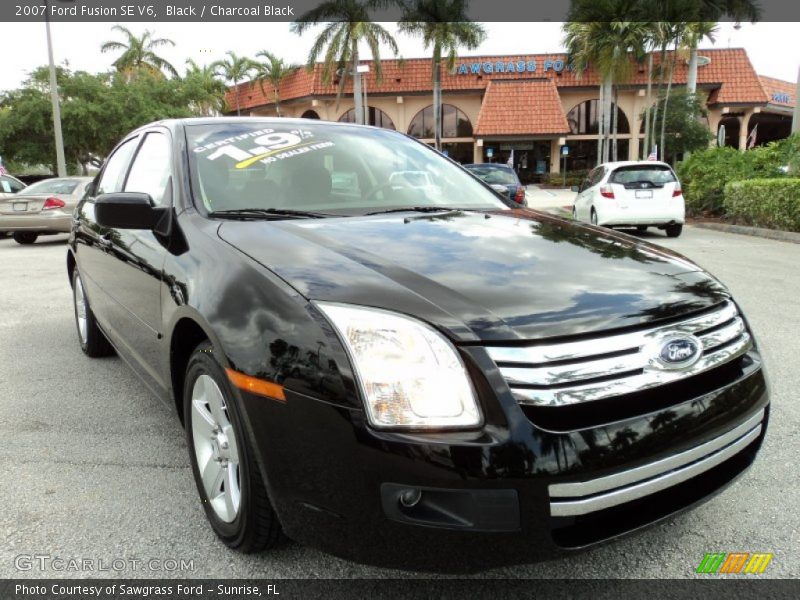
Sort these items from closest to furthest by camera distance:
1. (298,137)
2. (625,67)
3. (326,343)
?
(326,343) < (298,137) < (625,67)

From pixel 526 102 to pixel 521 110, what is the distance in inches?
23.1

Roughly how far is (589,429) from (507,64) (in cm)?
4056

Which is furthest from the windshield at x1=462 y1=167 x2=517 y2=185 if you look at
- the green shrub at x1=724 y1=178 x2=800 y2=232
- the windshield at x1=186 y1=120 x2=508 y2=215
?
the windshield at x1=186 y1=120 x2=508 y2=215

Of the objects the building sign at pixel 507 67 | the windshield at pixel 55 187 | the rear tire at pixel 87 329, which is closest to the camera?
the rear tire at pixel 87 329

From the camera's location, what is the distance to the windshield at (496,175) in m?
14.7

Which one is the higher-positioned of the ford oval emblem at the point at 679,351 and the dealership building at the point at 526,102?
the dealership building at the point at 526,102

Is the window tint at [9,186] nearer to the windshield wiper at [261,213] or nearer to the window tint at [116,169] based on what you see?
the window tint at [116,169]

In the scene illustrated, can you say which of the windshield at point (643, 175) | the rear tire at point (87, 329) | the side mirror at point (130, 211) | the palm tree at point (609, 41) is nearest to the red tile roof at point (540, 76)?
the palm tree at point (609, 41)

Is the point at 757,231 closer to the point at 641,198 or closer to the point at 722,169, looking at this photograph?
the point at 641,198

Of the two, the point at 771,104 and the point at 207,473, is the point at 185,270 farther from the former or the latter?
the point at 771,104

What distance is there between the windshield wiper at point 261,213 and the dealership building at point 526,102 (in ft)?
114

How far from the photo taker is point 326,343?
176 cm

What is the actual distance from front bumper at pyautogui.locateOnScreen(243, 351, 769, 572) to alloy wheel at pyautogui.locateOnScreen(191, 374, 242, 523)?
1.20 ft

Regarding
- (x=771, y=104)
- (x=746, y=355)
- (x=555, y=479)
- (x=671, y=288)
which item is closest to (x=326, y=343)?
(x=555, y=479)
